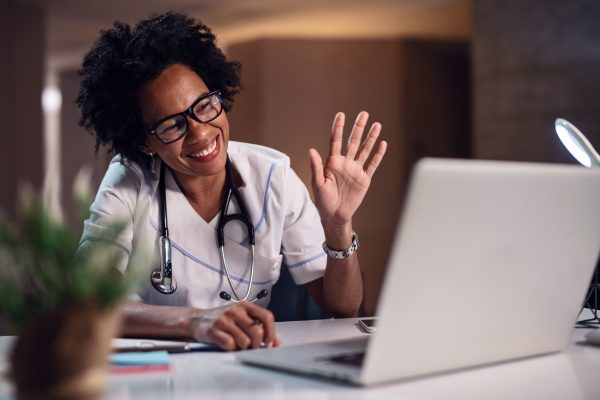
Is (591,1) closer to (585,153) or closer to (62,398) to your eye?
(585,153)

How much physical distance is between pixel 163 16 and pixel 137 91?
0.86 ft

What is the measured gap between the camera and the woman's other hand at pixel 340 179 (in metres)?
1.83

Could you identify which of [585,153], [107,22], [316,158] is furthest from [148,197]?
[107,22]

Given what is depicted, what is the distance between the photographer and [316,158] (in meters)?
1.81

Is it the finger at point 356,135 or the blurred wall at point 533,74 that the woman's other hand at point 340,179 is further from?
the blurred wall at point 533,74

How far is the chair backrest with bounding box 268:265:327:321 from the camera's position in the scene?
205 cm

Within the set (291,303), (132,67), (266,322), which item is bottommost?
(291,303)

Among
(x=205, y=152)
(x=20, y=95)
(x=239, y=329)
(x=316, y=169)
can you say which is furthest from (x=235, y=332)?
(x=20, y=95)

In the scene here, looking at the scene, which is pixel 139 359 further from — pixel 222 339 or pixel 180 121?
pixel 180 121

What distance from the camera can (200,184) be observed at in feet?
6.55

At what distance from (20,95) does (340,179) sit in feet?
19.1

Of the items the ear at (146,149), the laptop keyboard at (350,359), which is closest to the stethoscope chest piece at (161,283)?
the ear at (146,149)

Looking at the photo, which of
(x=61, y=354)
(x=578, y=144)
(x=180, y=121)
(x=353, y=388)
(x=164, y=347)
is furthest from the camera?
(x=180, y=121)

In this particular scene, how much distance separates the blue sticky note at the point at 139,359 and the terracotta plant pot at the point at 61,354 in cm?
42
